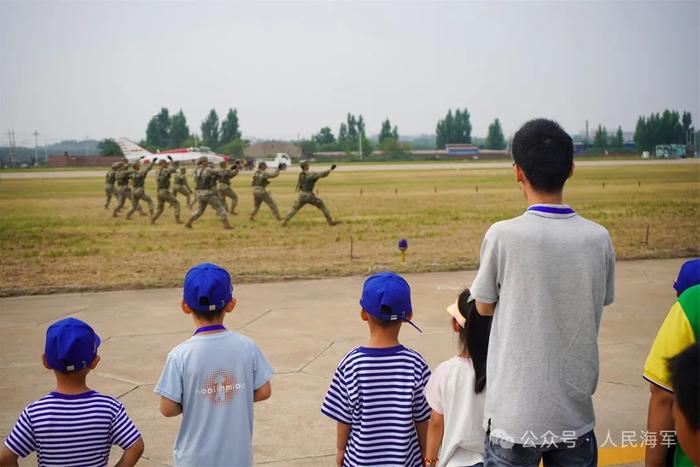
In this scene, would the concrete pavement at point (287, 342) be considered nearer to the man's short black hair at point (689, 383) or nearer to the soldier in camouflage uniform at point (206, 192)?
the man's short black hair at point (689, 383)

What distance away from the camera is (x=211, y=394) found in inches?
129

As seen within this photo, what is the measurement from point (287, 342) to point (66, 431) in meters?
4.45

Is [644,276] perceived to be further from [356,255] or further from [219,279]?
[219,279]

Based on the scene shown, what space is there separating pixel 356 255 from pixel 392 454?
1104cm

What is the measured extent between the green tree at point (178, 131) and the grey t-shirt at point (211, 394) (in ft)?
393

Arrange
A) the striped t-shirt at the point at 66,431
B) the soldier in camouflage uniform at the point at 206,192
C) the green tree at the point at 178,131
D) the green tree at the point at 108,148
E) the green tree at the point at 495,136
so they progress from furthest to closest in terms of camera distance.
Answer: the green tree at the point at 495,136 < the green tree at the point at 178,131 < the green tree at the point at 108,148 < the soldier in camouflage uniform at the point at 206,192 < the striped t-shirt at the point at 66,431

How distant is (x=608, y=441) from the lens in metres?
5.04

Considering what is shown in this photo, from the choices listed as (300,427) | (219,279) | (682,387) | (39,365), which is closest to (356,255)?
(39,365)

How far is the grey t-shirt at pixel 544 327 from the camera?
2.56 m

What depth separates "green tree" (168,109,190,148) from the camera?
11956cm

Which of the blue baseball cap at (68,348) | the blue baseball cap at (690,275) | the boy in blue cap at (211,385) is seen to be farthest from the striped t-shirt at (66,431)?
the blue baseball cap at (690,275)

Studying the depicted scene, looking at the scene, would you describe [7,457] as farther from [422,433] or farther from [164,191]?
[164,191]

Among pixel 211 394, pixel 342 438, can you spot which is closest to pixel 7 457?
pixel 211 394

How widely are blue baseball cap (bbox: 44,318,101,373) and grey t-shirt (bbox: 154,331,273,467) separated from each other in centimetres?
35
